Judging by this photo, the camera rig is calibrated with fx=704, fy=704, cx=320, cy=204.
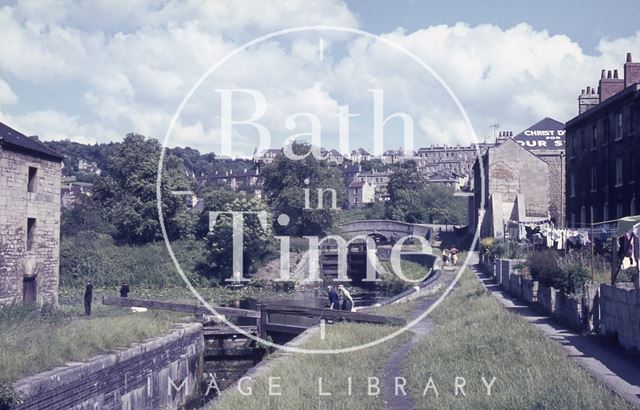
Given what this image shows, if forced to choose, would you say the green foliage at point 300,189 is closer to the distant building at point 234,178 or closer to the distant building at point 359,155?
the distant building at point 234,178

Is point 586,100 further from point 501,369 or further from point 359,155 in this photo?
point 359,155

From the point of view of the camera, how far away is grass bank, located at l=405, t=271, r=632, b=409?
8.80 meters

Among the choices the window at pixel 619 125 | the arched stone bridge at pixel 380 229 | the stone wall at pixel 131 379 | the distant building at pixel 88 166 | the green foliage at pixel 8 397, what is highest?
the distant building at pixel 88 166

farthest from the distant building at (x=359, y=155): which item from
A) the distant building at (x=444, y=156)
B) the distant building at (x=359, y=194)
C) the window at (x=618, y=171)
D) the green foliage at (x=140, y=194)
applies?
the window at (x=618, y=171)

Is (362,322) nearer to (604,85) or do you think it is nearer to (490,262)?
(490,262)

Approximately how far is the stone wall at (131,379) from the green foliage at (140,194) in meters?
32.5

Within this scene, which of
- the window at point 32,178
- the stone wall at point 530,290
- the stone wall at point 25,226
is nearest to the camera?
the stone wall at point 530,290

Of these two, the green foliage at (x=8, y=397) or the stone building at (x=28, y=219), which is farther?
the stone building at (x=28, y=219)

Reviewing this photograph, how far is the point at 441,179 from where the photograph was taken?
395 ft

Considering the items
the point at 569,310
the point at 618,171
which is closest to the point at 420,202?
the point at 618,171

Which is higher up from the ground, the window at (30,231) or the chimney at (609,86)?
the chimney at (609,86)

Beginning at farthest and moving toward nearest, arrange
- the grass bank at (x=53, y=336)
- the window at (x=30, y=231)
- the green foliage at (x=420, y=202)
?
1. the green foliage at (x=420, y=202)
2. the window at (x=30, y=231)
3. the grass bank at (x=53, y=336)

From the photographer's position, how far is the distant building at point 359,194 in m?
119

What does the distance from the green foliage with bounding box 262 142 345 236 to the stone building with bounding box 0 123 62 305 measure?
3089 centimetres
